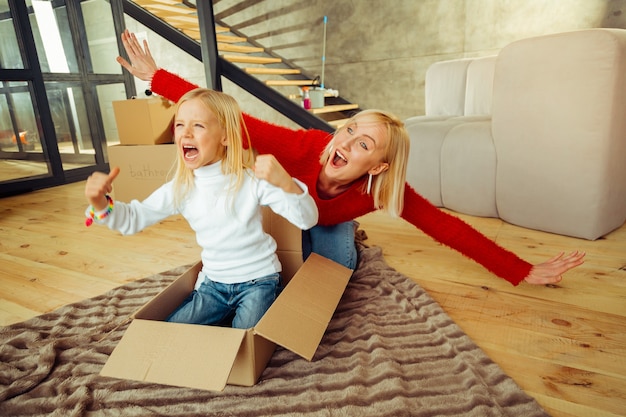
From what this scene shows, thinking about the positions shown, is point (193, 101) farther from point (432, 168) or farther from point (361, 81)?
point (361, 81)

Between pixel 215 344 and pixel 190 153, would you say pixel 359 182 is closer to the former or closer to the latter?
pixel 190 153

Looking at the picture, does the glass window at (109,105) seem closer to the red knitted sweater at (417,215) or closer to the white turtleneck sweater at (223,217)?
the red knitted sweater at (417,215)

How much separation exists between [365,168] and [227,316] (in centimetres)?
57

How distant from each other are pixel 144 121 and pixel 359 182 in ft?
5.08

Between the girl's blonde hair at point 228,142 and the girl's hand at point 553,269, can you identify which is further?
the girl's hand at point 553,269

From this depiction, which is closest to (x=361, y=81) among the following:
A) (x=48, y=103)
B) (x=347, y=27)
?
(x=347, y=27)

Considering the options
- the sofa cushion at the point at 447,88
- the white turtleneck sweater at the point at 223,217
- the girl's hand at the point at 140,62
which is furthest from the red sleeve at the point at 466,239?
the sofa cushion at the point at 447,88

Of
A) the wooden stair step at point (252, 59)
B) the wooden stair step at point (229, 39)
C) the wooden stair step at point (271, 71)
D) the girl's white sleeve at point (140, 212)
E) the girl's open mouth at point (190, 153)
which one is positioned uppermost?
the wooden stair step at point (229, 39)

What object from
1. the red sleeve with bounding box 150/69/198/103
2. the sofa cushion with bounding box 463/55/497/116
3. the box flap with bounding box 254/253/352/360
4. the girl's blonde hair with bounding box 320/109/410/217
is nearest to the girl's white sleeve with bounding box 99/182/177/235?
the box flap with bounding box 254/253/352/360

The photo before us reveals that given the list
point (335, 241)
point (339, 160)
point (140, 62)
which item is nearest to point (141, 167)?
point (140, 62)

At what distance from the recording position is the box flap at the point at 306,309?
2.72 feet

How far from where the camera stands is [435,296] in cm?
A: 131

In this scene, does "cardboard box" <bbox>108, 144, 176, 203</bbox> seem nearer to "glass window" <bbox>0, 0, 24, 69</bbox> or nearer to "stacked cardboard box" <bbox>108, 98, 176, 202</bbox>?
"stacked cardboard box" <bbox>108, 98, 176, 202</bbox>

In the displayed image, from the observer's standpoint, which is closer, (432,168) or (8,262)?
(8,262)
